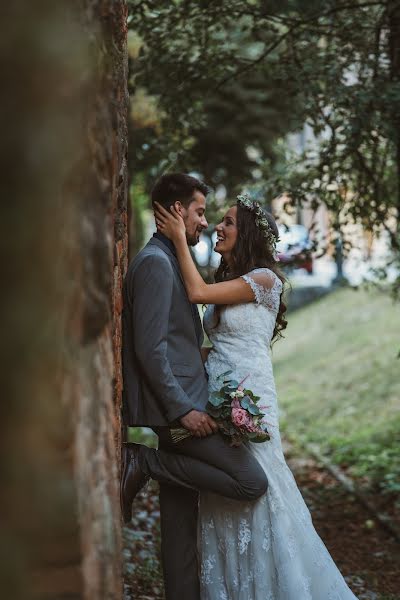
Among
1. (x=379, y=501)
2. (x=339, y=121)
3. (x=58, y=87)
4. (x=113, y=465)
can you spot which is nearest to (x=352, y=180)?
(x=339, y=121)

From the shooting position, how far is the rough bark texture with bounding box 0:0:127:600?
1613mm

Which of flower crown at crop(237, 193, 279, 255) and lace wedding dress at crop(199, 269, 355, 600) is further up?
flower crown at crop(237, 193, 279, 255)

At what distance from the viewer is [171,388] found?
4.14 metres

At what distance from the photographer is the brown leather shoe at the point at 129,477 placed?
4.26 meters

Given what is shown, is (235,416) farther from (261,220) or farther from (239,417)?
(261,220)

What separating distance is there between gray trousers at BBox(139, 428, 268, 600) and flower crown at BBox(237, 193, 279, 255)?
1.28m

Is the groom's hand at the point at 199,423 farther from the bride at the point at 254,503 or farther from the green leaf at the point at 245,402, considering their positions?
the bride at the point at 254,503

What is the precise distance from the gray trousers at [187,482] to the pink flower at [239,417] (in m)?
0.16

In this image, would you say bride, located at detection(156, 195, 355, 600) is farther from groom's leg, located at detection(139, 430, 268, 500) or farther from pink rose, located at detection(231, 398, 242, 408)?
pink rose, located at detection(231, 398, 242, 408)

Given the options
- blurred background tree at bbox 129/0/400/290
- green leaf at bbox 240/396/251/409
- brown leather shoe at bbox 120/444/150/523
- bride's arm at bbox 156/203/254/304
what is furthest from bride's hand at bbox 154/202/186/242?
blurred background tree at bbox 129/0/400/290

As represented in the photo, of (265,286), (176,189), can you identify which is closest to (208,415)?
(265,286)

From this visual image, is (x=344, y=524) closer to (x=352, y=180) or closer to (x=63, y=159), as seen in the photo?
(x=352, y=180)

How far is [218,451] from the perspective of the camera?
433cm

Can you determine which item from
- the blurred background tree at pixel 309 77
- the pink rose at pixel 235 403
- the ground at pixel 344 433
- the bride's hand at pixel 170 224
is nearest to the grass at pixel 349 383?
the ground at pixel 344 433
